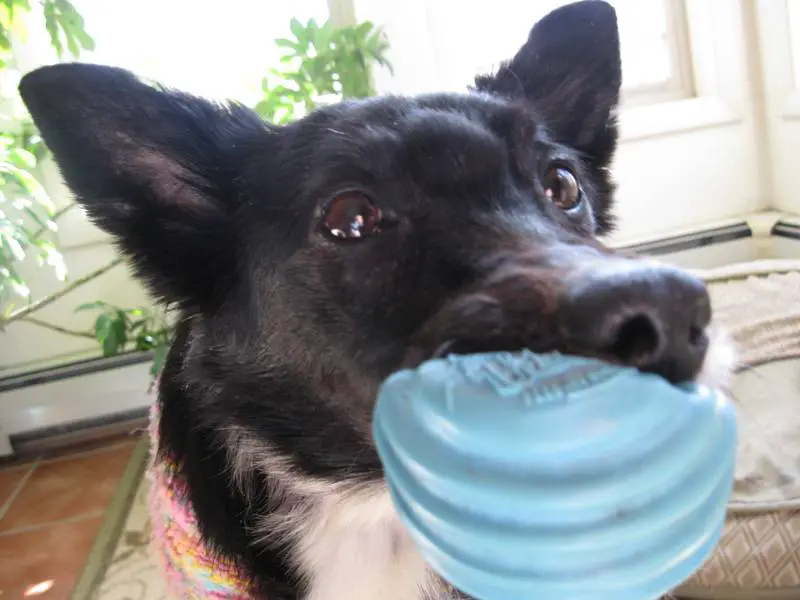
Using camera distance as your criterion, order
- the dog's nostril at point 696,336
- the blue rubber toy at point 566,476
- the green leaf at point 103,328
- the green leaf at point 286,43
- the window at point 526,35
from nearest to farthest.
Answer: the blue rubber toy at point 566,476 < the dog's nostril at point 696,336 < the green leaf at point 286,43 < the green leaf at point 103,328 < the window at point 526,35

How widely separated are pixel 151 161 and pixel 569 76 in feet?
2.96

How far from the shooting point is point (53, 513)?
2.59 metres

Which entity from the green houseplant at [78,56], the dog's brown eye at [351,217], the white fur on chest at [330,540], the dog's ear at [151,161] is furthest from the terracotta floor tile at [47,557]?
the dog's brown eye at [351,217]

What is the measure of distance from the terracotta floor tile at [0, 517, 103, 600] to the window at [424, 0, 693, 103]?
2217mm

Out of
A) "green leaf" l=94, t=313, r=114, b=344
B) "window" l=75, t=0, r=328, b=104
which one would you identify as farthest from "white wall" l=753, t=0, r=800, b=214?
"green leaf" l=94, t=313, r=114, b=344

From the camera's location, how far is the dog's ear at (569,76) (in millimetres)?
1624

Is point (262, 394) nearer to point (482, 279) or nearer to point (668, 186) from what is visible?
point (482, 279)

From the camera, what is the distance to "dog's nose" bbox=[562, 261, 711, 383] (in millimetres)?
708

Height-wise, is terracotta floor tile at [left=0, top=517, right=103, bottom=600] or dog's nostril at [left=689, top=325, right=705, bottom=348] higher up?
dog's nostril at [left=689, top=325, right=705, bottom=348]

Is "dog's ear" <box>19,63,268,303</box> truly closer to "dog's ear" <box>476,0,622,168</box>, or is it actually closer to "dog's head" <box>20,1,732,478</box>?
"dog's head" <box>20,1,732,478</box>

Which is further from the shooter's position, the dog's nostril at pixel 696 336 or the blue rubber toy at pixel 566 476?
the dog's nostril at pixel 696 336

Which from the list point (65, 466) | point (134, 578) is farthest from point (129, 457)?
point (134, 578)

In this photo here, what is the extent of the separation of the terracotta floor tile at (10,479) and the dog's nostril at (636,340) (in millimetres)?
2648

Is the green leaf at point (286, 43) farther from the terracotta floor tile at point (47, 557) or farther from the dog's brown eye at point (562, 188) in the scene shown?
the terracotta floor tile at point (47, 557)
